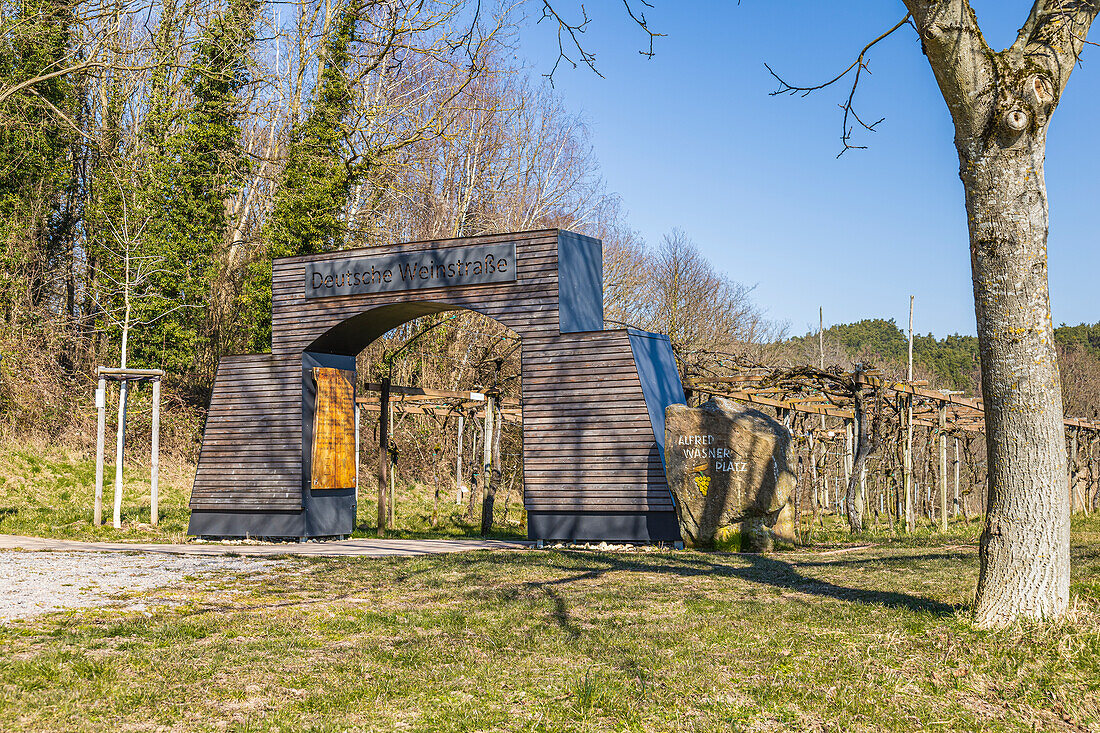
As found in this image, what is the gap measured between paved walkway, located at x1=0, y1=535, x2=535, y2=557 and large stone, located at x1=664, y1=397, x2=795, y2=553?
243cm

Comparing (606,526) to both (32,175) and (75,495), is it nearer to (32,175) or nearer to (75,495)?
(75,495)

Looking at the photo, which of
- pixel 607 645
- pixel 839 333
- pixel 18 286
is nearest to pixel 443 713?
pixel 607 645

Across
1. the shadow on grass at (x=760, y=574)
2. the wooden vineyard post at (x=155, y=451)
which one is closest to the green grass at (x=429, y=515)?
the wooden vineyard post at (x=155, y=451)

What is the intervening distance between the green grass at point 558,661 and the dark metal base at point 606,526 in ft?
13.7

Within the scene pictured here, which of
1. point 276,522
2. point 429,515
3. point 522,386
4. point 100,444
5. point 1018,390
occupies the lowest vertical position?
point 429,515

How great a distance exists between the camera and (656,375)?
13.6m

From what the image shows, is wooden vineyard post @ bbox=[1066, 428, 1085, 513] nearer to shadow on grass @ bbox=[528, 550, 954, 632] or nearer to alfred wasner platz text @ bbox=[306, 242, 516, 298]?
shadow on grass @ bbox=[528, 550, 954, 632]

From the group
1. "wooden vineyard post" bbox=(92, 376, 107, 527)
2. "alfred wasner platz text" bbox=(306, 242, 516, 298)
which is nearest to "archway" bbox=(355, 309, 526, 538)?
"wooden vineyard post" bbox=(92, 376, 107, 527)

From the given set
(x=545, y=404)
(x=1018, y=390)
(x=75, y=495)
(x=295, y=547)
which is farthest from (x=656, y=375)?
(x=75, y=495)

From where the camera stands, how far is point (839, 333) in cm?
8362

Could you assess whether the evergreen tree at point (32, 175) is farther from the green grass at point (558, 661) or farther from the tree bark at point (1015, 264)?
the tree bark at point (1015, 264)

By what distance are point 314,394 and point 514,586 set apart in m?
7.16

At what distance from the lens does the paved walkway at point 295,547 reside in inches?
488

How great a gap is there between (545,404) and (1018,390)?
7.93m
